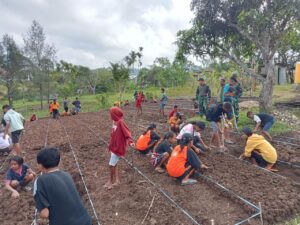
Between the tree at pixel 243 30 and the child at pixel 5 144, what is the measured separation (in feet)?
20.7

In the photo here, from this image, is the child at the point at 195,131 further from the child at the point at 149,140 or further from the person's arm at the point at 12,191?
the person's arm at the point at 12,191

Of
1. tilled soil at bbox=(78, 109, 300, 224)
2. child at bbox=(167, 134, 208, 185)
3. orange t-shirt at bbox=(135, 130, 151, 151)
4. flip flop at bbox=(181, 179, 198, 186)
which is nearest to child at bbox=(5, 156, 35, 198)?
tilled soil at bbox=(78, 109, 300, 224)

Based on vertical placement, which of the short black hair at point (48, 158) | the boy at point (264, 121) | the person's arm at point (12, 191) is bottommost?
the person's arm at point (12, 191)

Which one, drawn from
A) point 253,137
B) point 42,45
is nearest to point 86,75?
point 42,45

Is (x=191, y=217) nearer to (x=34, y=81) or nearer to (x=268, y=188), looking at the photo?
(x=268, y=188)

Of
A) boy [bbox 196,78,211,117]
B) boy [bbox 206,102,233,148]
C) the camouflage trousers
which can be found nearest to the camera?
boy [bbox 206,102,233,148]

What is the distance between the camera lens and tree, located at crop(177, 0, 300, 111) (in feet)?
27.6

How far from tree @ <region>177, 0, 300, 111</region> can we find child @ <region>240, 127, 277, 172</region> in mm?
3921

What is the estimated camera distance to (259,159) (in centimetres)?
563

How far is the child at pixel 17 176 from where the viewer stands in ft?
16.4

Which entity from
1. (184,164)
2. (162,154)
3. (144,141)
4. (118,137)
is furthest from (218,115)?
(118,137)

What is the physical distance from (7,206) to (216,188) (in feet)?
11.0

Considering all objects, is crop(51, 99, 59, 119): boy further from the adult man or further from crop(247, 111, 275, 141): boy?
crop(247, 111, 275, 141): boy

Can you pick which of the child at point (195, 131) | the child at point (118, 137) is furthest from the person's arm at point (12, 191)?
the child at point (195, 131)
